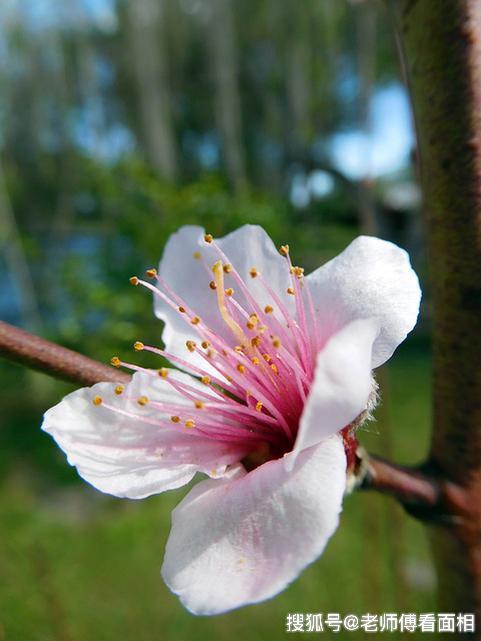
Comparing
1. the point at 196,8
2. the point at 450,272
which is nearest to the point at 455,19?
the point at 450,272

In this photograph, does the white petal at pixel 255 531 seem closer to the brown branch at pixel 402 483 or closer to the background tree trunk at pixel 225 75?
the brown branch at pixel 402 483

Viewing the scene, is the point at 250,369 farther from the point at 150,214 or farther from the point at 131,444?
the point at 150,214

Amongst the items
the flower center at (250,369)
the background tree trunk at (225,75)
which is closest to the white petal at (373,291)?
the flower center at (250,369)

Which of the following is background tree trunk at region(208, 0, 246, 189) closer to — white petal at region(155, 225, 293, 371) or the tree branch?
white petal at region(155, 225, 293, 371)

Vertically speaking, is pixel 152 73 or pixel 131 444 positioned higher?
pixel 131 444

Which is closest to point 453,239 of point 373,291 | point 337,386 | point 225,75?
point 373,291

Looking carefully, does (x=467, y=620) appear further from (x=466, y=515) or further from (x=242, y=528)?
(x=242, y=528)
